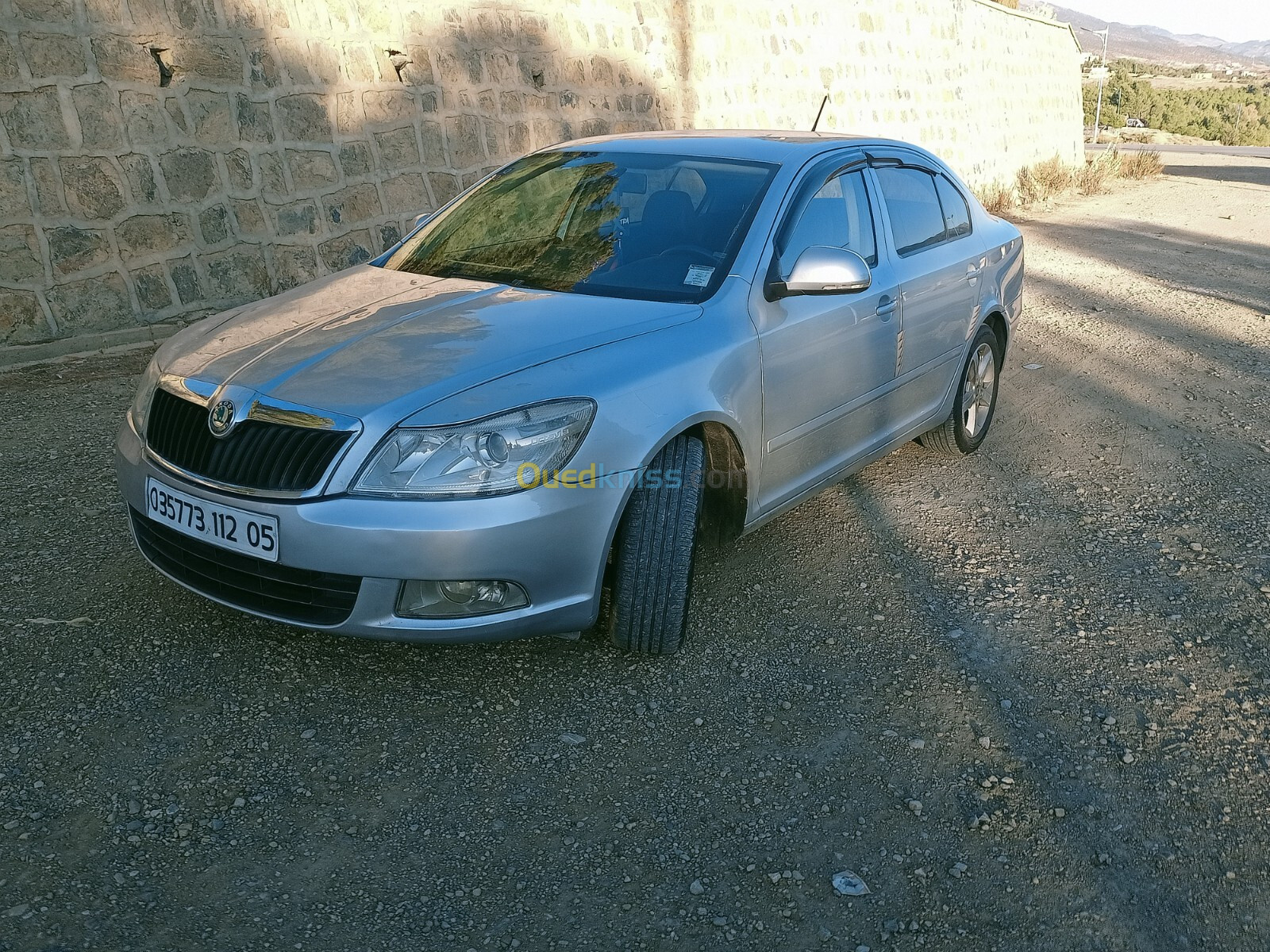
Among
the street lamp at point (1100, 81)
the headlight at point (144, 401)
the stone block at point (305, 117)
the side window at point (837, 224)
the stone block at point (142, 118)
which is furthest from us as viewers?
the street lamp at point (1100, 81)

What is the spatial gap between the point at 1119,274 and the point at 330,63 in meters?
7.83

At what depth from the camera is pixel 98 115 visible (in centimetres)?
695

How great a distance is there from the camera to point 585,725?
3238 millimetres

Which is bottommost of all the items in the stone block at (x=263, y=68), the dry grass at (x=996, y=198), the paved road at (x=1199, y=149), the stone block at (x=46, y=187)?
the paved road at (x=1199, y=149)

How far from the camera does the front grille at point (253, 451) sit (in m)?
3.01

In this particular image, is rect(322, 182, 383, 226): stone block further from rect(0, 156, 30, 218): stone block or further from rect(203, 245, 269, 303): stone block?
rect(0, 156, 30, 218): stone block

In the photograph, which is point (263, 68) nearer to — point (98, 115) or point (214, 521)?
point (98, 115)

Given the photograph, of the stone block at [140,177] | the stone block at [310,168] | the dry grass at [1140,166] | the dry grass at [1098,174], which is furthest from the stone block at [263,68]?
the dry grass at [1140,166]

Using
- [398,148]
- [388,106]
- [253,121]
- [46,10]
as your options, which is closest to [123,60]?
[46,10]

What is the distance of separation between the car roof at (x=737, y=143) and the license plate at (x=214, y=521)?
226 centimetres

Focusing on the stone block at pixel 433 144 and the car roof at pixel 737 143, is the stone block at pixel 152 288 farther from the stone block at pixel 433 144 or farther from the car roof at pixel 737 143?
the car roof at pixel 737 143

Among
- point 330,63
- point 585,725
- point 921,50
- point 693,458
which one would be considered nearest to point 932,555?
point 693,458

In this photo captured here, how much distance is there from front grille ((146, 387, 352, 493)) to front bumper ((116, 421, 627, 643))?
0.05m

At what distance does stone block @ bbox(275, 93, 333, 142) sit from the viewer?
7.99 metres
